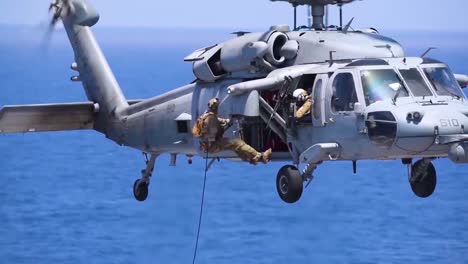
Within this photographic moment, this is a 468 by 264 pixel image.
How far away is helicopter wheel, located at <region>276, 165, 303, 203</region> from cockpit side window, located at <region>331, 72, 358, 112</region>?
1113 mm

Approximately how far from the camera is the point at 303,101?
2291 centimetres

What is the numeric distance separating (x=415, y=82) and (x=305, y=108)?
62.3 inches

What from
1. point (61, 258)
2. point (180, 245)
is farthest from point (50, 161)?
point (180, 245)

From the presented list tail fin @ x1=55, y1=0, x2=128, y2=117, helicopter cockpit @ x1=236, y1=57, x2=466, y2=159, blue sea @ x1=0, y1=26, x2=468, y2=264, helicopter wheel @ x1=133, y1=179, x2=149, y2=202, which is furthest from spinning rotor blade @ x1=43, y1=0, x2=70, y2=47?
blue sea @ x1=0, y1=26, x2=468, y2=264

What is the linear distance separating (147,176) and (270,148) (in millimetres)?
4075

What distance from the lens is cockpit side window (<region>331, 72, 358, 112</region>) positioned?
73.5 feet

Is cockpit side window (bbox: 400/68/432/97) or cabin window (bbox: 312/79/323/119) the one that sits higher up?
cockpit side window (bbox: 400/68/432/97)

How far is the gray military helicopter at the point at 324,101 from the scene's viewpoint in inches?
866

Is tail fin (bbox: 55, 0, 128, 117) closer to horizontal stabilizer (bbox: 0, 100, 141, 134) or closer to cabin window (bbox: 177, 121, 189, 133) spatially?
horizontal stabilizer (bbox: 0, 100, 141, 134)

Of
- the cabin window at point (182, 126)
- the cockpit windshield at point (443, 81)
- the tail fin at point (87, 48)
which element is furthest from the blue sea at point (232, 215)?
the cockpit windshield at point (443, 81)

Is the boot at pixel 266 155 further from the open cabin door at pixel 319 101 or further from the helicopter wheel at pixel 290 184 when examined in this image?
the open cabin door at pixel 319 101

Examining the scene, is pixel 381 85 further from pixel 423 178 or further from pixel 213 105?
pixel 213 105

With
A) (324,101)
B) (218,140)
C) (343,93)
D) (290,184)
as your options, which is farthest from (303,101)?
(218,140)

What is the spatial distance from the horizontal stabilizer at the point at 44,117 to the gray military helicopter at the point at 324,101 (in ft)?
6.89
